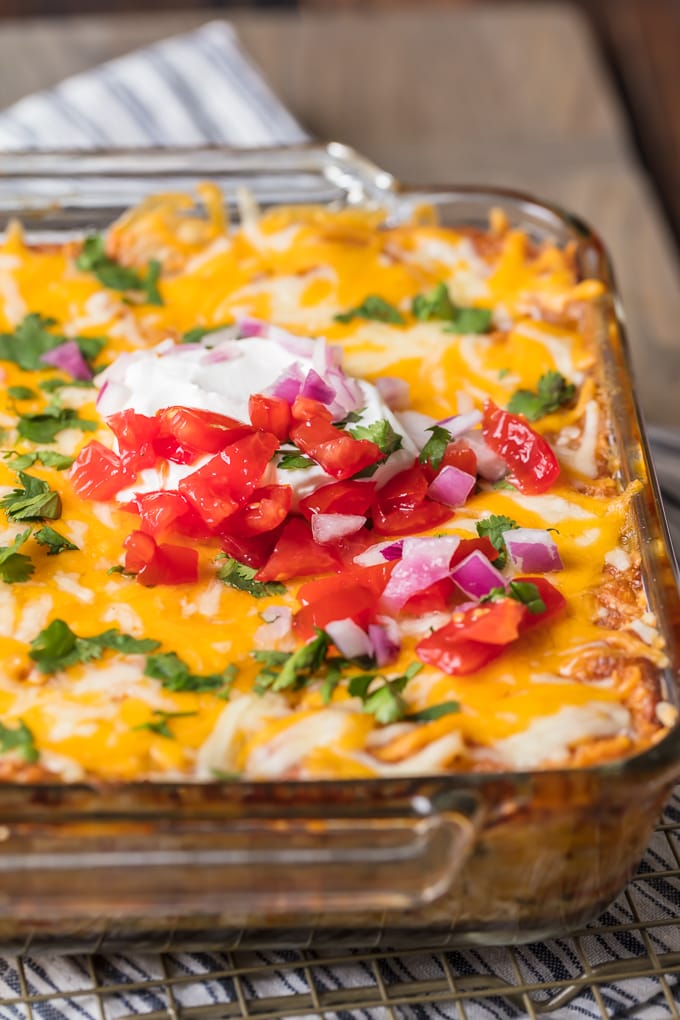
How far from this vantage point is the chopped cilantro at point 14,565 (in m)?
A: 2.13

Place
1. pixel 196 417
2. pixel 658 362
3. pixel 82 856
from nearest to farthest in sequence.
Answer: pixel 82 856, pixel 196 417, pixel 658 362

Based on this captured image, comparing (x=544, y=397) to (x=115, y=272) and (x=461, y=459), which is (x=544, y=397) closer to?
(x=461, y=459)

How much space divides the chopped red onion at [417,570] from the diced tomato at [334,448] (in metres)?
0.20

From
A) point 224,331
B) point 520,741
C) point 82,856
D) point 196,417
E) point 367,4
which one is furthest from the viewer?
point 367,4

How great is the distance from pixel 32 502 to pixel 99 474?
0.14 metres

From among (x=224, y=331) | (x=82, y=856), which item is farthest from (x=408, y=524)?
(x=82, y=856)

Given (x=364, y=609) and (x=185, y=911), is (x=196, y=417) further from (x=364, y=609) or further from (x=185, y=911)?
(x=185, y=911)

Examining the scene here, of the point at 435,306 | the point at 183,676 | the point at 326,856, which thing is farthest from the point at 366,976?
the point at 435,306

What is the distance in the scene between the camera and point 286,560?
7.23 ft

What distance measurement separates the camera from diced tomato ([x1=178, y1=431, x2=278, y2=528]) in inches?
86.0

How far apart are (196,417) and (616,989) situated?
1210mm

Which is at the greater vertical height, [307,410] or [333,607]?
[307,410]

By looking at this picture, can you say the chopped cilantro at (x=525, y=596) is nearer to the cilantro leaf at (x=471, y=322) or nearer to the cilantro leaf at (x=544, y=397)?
the cilantro leaf at (x=544, y=397)

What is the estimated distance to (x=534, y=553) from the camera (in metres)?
2.18
